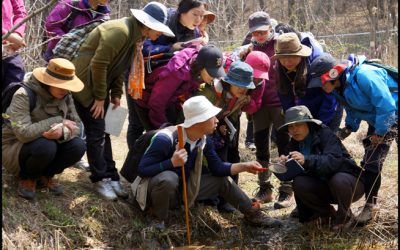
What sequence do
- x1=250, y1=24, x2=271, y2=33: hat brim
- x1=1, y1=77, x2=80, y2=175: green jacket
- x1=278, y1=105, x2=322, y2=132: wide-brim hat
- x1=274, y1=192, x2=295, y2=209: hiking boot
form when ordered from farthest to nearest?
x1=250, y1=24, x2=271, y2=33: hat brim
x1=274, y1=192, x2=295, y2=209: hiking boot
x1=278, y1=105, x2=322, y2=132: wide-brim hat
x1=1, y1=77, x2=80, y2=175: green jacket

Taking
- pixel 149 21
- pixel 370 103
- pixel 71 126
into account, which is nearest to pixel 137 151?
pixel 71 126

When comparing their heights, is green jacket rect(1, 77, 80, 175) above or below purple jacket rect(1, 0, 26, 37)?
below

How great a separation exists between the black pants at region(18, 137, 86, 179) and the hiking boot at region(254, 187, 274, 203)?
202 cm

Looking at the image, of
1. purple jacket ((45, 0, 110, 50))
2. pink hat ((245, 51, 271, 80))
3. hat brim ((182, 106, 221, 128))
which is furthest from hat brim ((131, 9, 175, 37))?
pink hat ((245, 51, 271, 80))

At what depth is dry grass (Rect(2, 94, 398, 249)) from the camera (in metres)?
4.19

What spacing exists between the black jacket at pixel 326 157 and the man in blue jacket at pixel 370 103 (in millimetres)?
173

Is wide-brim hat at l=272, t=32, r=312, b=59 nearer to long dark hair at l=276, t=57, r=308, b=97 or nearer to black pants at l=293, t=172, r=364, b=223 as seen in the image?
long dark hair at l=276, t=57, r=308, b=97

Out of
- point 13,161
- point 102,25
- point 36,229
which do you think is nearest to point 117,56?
point 102,25

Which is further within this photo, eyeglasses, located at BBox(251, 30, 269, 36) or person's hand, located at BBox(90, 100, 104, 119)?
eyeglasses, located at BBox(251, 30, 269, 36)

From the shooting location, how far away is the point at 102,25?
14.5 feet

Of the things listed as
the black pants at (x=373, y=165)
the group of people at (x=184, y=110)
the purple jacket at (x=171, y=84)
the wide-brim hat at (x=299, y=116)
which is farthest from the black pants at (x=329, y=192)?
the purple jacket at (x=171, y=84)

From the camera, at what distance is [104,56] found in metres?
4.34

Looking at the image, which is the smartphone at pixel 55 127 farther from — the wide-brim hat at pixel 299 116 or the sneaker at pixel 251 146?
the sneaker at pixel 251 146

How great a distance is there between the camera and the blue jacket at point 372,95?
13.8ft
